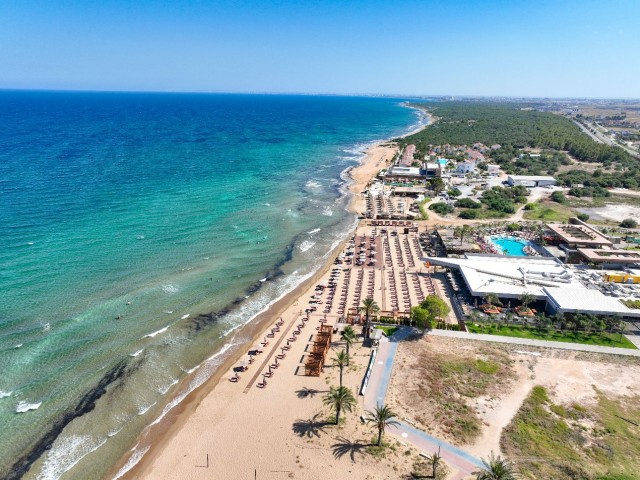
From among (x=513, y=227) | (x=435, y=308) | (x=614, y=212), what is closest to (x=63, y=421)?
(x=435, y=308)

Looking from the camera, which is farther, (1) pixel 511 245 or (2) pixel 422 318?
(1) pixel 511 245

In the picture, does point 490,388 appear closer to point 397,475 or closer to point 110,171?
point 397,475

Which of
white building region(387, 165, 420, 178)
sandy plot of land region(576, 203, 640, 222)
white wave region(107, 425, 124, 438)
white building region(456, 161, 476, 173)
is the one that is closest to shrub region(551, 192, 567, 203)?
sandy plot of land region(576, 203, 640, 222)

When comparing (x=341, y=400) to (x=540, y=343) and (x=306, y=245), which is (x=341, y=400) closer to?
(x=540, y=343)

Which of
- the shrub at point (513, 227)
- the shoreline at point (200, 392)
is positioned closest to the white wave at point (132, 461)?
the shoreline at point (200, 392)

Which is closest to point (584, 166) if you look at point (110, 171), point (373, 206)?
point (373, 206)

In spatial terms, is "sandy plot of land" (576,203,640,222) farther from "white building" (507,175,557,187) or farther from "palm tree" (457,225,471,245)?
"palm tree" (457,225,471,245)

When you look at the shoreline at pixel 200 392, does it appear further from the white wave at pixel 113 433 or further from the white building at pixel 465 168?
the white building at pixel 465 168
